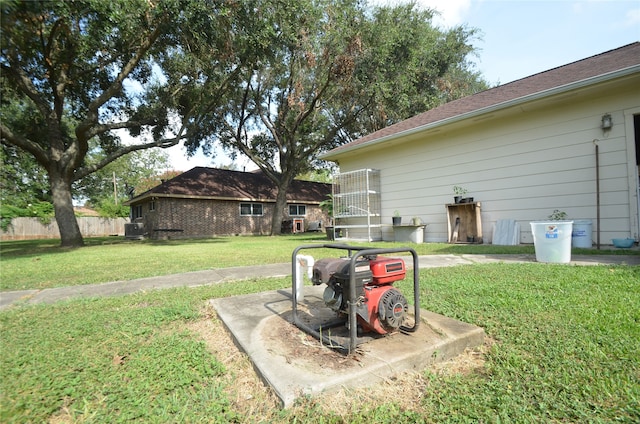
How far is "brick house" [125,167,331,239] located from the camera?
1645cm

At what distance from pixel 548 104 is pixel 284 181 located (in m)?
12.4

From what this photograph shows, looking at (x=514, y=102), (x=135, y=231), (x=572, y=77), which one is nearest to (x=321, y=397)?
(x=514, y=102)

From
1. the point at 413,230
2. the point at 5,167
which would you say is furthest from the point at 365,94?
the point at 5,167

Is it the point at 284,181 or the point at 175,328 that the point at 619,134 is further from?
the point at 284,181

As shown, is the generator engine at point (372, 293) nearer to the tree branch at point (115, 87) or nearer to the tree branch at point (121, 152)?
the tree branch at point (115, 87)

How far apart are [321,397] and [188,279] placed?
337 centimetres

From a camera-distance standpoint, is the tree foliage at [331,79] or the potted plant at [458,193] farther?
the tree foliage at [331,79]

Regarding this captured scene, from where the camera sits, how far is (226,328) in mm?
2211

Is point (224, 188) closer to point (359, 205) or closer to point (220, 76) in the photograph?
point (220, 76)

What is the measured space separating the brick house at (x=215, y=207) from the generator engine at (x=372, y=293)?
16550mm

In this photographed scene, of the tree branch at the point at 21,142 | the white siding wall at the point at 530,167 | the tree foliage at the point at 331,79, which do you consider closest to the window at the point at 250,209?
the tree foliage at the point at 331,79

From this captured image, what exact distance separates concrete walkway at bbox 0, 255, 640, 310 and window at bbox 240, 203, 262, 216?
15.0 metres

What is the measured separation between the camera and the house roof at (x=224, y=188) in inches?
667

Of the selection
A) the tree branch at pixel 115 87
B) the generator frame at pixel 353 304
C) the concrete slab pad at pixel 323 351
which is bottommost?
the concrete slab pad at pixel 323 351
